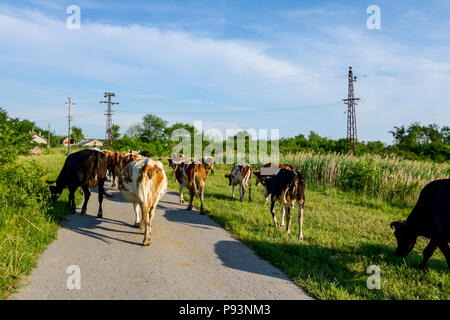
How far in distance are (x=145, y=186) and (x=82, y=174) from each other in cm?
375

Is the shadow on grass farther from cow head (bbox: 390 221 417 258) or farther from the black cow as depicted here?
the black cow

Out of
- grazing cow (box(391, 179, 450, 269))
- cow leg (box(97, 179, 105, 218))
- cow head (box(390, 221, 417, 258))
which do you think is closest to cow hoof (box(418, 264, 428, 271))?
grazing cow (box(391, 179, 450, 269))

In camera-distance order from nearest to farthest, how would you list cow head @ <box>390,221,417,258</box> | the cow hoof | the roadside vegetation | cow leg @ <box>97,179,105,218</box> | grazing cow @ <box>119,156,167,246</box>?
the roadside vegetation
the cow hoof
cow head @ <box>390,221,417,258</box>
grazing cow @ <box>119,156,167,246</box>
cow leg @ <box>97,179,105,218</box>

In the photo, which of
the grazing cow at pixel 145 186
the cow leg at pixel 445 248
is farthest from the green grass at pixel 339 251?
the grazing cow at pixel 145 186

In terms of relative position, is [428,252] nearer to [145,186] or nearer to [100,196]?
[145,186]

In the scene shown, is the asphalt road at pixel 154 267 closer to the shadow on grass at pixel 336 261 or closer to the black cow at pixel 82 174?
the shadow on grass at pixel 336 261

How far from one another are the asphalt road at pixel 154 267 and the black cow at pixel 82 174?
5.19ft

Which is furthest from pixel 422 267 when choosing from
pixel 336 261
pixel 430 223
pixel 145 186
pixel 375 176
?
pixel 375 176

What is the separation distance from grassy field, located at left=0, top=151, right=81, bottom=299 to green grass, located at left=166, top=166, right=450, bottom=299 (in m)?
4.08

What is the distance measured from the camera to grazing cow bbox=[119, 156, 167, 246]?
6.18 m

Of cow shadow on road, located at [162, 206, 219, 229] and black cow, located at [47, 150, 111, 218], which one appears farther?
black cow, located at [47, 150, 111, 218]
